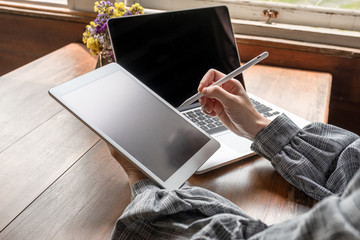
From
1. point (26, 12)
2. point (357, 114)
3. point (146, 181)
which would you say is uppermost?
point (146, 181)

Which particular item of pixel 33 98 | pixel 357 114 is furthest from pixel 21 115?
pixel 357 114

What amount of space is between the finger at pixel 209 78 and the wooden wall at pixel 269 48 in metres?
0.67

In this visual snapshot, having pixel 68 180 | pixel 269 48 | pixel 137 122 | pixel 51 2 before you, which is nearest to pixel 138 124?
pixel 137 122

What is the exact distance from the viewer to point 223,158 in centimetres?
85

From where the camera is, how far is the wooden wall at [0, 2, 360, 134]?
1.53 metres

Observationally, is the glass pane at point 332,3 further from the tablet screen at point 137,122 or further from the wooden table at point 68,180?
A: the tablet screen at point 137,122

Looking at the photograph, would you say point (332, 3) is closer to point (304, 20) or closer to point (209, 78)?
point (304, 20)

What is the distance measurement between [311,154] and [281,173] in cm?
7

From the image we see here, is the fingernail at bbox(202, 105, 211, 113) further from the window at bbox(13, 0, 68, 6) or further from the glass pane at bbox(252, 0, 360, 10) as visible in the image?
the window at bbox(13, 0, 68, 6)

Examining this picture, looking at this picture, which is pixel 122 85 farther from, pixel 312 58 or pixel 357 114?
pixel 357 114

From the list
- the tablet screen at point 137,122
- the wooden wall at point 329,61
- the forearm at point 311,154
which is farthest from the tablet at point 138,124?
the wooden wall at point 329,61

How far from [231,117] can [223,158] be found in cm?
9

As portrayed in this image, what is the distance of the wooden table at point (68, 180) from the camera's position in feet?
2.24

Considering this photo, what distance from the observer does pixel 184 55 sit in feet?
3.67
